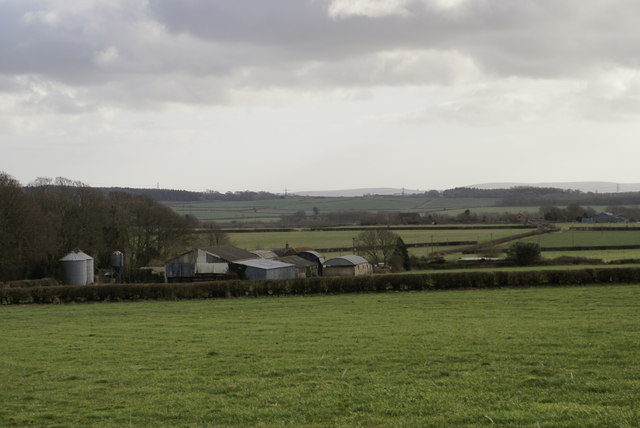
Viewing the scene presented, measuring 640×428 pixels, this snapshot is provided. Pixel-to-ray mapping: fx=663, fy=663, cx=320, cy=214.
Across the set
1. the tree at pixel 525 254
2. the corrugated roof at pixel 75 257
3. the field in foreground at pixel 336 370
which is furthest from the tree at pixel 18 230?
the tree at pixel 525 254

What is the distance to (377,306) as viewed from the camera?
101 feet

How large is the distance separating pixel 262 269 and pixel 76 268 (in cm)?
1612

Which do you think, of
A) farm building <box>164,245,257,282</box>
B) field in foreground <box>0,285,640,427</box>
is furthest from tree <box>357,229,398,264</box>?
field in foreground <box>0,285,640,427</box>

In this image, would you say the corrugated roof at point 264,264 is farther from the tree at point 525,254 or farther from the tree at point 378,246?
the tree at point 525,254

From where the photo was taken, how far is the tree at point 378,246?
7094 centimetres

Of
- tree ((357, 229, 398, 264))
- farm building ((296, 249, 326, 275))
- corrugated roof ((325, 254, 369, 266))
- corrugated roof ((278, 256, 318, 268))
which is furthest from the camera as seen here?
tree ((357, 229, 398, 264))

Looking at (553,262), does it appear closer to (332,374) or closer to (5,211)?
(5,211)

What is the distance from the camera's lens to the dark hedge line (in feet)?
127

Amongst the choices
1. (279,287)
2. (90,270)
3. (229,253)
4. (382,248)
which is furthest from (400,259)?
(279,287)

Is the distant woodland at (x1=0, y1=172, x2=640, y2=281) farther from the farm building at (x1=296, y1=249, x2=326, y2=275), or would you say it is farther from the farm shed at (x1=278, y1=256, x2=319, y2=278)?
the farm shed at (x1=278, y1=256, x2=319, y2=278)

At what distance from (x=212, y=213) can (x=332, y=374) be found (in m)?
171

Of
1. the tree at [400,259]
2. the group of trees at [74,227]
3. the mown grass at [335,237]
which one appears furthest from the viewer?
the mown grass at [335,237]

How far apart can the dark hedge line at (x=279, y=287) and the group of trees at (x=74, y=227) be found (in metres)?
13.7

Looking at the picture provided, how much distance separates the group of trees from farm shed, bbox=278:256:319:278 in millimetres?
13931
